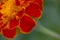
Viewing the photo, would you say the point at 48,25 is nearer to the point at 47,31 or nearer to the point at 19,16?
the point at 47,31

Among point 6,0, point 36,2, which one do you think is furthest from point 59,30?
point 6,0

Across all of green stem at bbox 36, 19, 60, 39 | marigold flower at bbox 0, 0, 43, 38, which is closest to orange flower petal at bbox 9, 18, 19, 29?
marigold flower at bbox 0, 0, 43, 38

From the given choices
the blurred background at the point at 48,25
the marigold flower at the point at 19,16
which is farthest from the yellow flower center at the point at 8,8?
the blurred background at the point at 48,25

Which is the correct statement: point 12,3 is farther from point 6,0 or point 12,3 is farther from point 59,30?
point 59,30

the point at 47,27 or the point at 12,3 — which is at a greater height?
the point at 12,3
